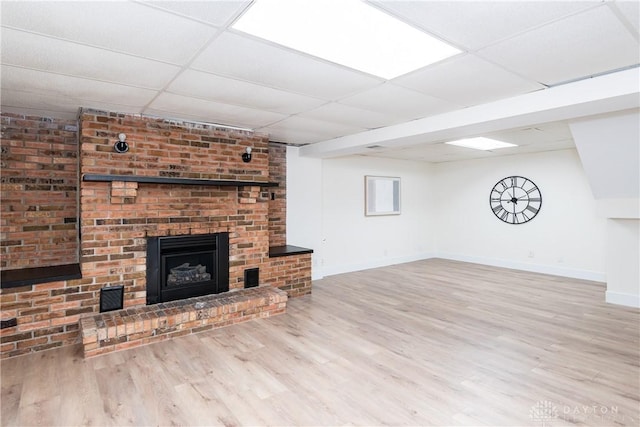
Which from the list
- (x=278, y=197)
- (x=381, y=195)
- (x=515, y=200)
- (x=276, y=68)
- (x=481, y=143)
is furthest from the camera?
(x=381, y=195)

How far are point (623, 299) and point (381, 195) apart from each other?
4101 mm

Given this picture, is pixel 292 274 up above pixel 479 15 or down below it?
below

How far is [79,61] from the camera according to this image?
7.65ft

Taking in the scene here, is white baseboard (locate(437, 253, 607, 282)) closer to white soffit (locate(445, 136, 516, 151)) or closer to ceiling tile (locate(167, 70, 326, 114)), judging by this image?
white soffit (locate(445, 136, 516, 151))

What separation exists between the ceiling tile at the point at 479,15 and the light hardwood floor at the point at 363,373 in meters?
2.34

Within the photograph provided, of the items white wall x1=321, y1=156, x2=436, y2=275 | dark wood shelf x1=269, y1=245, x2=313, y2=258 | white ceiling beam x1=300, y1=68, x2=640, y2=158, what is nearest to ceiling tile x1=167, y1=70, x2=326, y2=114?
white ceiling beam x1=300, y1=68, x2=640, y2=158

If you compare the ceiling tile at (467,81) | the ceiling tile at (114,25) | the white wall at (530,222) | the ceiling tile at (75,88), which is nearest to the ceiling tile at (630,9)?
the ceiling tile at (467,81)

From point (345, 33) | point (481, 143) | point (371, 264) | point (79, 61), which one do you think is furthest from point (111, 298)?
point (481, 143)

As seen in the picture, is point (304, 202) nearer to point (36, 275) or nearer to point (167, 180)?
point (167, 180)

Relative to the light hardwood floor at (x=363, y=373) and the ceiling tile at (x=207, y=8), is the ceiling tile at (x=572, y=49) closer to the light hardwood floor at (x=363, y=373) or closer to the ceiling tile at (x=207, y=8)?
the ceiling tile at (x=207, y=8)

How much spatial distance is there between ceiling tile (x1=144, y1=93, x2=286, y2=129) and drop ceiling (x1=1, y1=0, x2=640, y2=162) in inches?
0.7

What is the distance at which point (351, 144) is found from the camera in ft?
15.7

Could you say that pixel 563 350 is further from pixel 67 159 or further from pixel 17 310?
pixel 67 159

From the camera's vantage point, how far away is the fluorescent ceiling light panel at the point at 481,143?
5.38m
